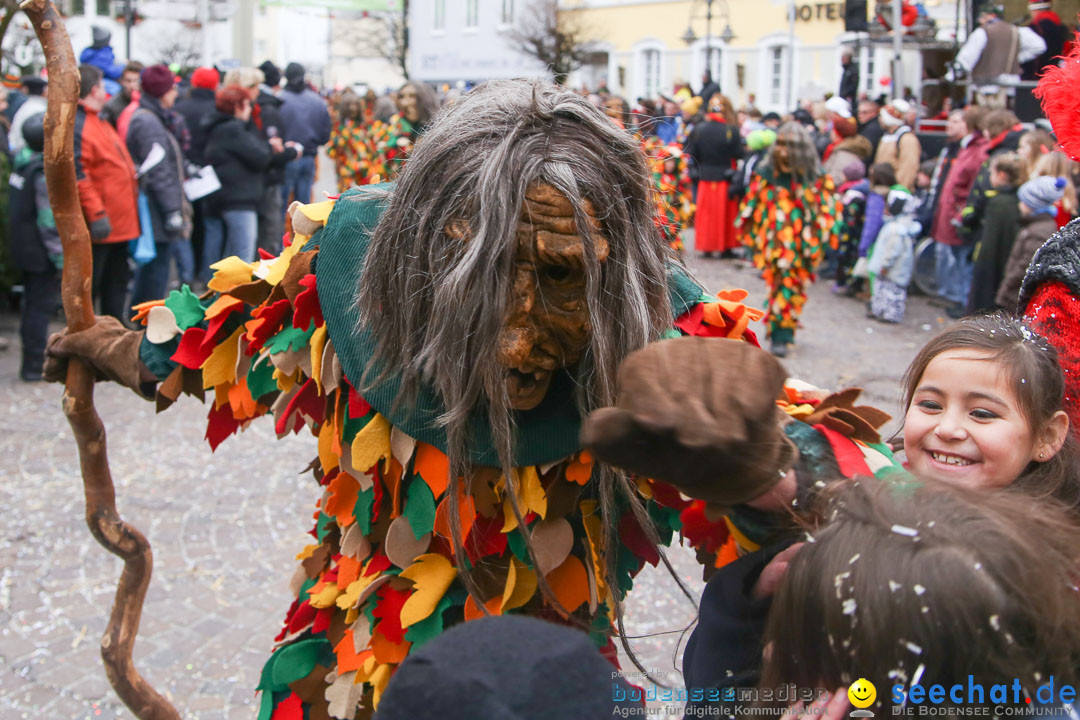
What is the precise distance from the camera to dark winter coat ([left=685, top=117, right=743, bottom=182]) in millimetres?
10992

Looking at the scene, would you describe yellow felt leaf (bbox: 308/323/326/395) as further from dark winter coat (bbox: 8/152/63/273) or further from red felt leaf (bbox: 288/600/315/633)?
dark winter coat (bbox: 8/152/63/273)

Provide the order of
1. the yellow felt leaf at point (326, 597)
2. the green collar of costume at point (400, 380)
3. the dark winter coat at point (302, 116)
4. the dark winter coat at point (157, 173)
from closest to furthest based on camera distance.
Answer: the green collar of costume at point (400, 380) → the yellow felt leaf at point (326, 597) → the dark winter coat at point (157, 173) → the dark winter coat at point (302, 116)

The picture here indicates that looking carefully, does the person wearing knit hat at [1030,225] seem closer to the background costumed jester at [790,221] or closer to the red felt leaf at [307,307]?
the background costumed jester at [790,221]

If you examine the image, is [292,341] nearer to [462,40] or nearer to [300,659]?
[300,659]

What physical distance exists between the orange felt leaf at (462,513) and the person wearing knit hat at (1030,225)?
5.52 m

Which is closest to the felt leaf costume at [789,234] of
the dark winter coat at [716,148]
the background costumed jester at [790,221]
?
the background costumed jester at [790,221]

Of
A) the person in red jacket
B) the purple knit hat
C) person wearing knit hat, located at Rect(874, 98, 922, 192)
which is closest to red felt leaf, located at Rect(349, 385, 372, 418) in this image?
the person in red jacket

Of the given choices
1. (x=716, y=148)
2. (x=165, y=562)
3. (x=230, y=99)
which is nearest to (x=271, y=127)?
(x=230, y=99)

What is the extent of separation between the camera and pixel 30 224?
5961mm

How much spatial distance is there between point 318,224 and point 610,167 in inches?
24.7

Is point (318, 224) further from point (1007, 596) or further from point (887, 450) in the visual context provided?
point (1007, 596)

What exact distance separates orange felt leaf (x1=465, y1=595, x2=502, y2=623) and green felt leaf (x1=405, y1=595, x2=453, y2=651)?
0.13 feet

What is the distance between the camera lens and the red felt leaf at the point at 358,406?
1780 millimetres

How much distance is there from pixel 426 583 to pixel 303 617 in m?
0.36
